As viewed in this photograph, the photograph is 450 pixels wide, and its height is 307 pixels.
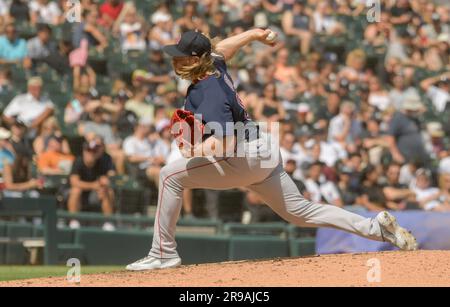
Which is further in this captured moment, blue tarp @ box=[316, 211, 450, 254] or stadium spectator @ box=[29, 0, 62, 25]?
stadium spectator @ box=[29, 0, 62, 25]

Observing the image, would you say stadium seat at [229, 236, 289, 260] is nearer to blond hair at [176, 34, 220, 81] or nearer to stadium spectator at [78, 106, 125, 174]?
stadium spectator at [78, 106, 125, 174]

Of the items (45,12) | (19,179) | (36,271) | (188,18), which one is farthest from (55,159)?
(188,18)

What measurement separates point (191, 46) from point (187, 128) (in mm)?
606

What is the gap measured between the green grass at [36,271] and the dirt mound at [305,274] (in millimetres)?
2228

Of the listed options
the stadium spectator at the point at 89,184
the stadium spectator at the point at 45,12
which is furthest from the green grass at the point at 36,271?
the stadium spectator at the point at 45,12

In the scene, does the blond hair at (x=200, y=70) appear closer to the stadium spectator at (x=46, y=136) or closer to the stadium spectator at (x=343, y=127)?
the stadium spectator at (x=46, y=136)

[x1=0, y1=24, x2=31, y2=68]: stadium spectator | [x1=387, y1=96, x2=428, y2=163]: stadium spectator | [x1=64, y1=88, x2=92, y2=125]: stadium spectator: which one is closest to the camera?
[x1=64, y1=88, x2=92, y2=125]: stadium spectator

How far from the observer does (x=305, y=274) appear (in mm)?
7238

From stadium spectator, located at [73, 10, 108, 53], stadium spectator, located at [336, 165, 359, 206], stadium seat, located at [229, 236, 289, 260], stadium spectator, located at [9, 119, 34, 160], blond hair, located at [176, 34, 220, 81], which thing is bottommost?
stadium seat, located at [229, 236, 289, 260]

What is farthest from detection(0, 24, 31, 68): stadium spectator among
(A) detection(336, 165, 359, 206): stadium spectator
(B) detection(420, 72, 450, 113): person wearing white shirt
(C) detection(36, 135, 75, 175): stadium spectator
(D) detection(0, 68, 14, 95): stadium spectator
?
(B) detection(420, 72, 450, 113): person wearing white shirt

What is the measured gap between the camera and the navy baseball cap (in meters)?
7.50

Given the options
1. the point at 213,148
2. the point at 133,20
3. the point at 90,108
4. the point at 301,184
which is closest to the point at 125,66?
the point at 133,20

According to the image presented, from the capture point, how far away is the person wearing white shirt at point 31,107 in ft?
44.8

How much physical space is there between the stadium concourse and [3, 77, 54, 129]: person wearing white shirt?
0.02 metres
